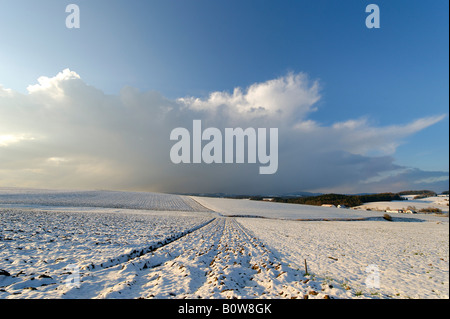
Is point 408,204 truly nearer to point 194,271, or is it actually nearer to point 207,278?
point 207,278

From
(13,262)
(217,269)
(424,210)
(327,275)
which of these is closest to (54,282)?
(13,262)

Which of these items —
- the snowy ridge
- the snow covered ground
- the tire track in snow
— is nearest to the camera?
the tire track in snow

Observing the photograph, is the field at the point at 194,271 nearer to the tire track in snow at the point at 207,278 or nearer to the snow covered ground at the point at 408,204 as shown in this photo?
the tire track in snow at the point at 207,278

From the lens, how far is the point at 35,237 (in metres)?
13.0

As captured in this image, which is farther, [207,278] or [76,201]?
[76,201]

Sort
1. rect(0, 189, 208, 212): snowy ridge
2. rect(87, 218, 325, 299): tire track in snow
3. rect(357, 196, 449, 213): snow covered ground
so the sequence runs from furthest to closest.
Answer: rect(357, 196, 449, 213): snow covered ground → rect(0, 189, 208, 212): snowy ridge → rect(87, 218, 325, 299): tire track in snow

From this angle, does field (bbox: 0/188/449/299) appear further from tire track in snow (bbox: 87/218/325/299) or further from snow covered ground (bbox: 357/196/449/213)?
snow covered ground (bbox: 357/196/449/213)

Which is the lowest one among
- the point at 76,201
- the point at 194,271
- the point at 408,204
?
the point at 408,204

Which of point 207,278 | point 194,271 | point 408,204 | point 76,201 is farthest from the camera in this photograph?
point 408,204

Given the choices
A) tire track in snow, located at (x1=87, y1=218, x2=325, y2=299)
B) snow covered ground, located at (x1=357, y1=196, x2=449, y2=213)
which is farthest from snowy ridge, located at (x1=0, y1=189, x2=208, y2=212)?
snow covered ground, located at (x1=357, y1=196, x2=449, y2=213)

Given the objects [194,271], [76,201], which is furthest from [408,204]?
[76,201]

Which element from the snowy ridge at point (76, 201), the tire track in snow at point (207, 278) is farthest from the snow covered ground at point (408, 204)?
the tire track in snow at point (207, 278)

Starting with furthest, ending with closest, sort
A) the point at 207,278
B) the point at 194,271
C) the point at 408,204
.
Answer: the point at 408,204 → the point at 194,271 → the point at 207,278
